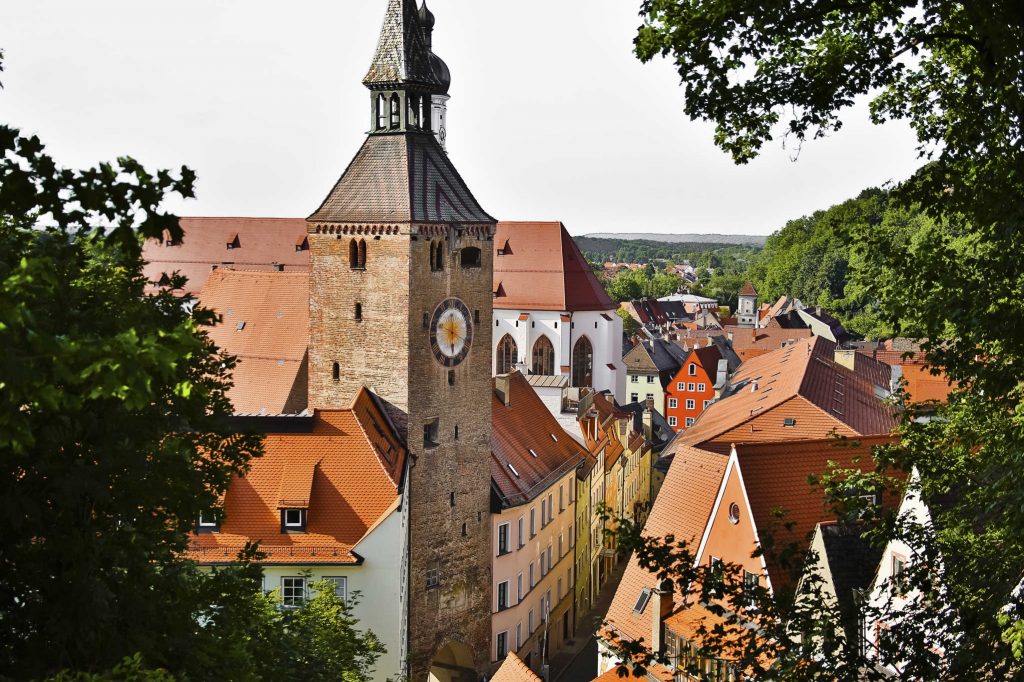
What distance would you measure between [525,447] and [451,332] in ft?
27.3

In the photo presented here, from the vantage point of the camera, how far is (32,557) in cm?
1041

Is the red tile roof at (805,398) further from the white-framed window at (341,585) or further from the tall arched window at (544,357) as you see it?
the tall arched window at (544,357)

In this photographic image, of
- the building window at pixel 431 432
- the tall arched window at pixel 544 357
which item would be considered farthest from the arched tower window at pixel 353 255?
the tall arched window at pixel 544 357

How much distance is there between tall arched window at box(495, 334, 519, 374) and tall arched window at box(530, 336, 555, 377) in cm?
100

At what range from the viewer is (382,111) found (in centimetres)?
3159

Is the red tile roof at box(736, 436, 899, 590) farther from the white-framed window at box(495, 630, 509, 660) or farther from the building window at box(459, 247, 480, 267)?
the white-framed window at box(495, 630, 509, 660)

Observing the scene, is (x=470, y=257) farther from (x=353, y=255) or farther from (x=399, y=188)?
(x=353, y=255)

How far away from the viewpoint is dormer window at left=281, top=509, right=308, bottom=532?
27.9 metres

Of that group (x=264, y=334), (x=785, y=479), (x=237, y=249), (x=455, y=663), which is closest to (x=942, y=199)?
(x=785, y=479)

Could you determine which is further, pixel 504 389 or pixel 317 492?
pixel 504 389

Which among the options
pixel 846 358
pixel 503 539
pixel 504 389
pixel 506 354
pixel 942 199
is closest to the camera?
pixel 942 199

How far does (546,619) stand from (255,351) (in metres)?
11.7

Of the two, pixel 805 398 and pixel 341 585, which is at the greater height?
pixel 805 398

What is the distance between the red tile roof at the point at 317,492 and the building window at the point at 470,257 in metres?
4.88
